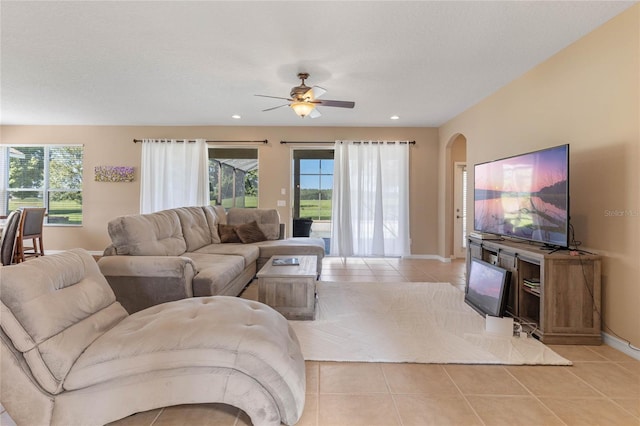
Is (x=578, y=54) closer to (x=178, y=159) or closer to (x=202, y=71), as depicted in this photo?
(x=202, y=71)

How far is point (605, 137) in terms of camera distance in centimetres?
231

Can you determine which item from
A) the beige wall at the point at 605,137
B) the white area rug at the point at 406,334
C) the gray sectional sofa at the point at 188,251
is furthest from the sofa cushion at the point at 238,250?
the beige wall at the point at 605,137

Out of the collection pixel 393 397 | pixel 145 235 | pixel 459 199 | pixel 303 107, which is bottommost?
pixel 393 397

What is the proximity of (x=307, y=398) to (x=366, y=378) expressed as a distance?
408 mm

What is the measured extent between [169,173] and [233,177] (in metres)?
1.18

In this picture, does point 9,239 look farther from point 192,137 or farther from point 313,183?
point 313,183

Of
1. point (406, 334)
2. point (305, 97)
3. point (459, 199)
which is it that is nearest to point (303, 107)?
point (305, 97)

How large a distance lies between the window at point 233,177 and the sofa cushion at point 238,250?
1831mm

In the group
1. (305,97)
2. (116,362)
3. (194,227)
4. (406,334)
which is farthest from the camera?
(194,227)

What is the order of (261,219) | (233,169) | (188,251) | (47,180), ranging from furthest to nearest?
(233,169) < (47,180) < (261,219) < (188,251)

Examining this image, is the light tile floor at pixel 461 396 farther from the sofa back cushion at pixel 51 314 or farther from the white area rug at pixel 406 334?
the sofa back cushion at pixel 51 314

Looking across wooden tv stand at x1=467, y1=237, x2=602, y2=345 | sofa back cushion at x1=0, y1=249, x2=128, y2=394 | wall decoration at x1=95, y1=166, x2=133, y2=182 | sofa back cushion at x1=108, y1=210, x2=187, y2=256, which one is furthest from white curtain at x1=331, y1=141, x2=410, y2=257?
sofa back cushion at x1=0, y1=249, x2=128, y2=394

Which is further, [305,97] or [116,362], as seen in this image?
[305,97]

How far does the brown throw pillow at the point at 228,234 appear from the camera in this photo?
14.6 ft
